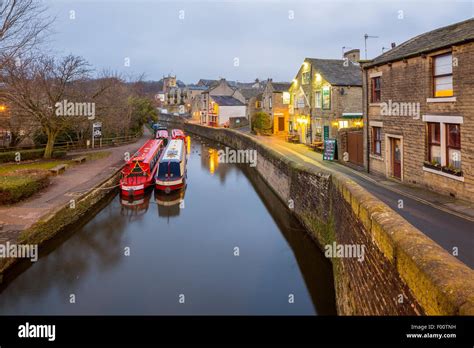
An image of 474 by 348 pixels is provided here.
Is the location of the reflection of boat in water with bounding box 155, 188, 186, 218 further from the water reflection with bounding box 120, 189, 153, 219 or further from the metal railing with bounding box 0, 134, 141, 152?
the metal railing with bounding box 0, 134, 141, 152

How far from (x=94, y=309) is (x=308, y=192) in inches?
381

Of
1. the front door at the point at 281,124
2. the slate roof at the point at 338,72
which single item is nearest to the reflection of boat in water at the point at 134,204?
the slate roof at the point at 338,72

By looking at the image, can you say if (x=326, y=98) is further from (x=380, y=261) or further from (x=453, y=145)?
(x=380, y=261)

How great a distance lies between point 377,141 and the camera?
766 inches

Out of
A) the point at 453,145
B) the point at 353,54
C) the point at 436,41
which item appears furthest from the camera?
the point at 353,54

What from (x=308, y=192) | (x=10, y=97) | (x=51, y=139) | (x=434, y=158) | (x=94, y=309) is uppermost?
(x=10, y=97)

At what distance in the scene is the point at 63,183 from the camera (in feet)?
73.2

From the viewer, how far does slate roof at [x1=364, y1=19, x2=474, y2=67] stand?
13.2m

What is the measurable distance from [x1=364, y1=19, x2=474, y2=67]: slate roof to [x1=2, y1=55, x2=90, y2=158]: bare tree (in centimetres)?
2349

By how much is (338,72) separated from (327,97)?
8.84ft

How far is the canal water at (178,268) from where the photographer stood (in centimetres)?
1173

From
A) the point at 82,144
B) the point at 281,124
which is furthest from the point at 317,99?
the point at 82,144
